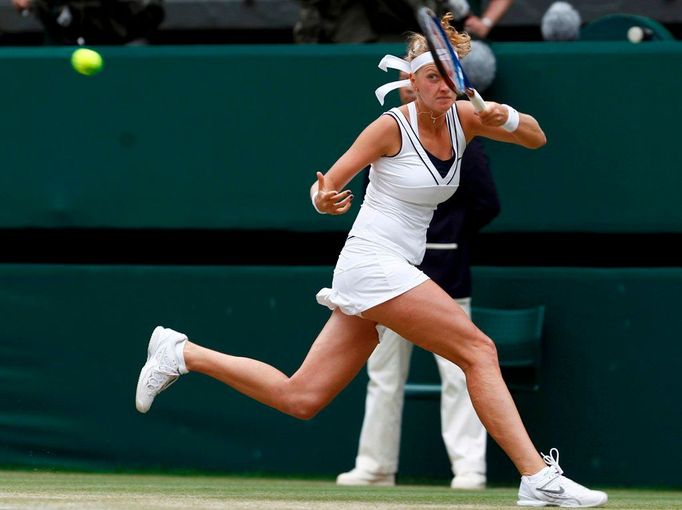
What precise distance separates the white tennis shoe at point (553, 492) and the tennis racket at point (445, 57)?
137 cm

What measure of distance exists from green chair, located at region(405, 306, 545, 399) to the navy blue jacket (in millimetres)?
442

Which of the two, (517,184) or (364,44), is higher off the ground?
(364,44)

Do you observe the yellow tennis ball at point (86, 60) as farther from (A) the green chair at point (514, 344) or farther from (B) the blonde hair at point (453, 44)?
(B) the blonde hair at point (453, 44)

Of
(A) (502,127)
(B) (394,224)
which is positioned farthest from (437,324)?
(A) (502,127)

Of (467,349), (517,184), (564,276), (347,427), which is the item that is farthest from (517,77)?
(467,349)

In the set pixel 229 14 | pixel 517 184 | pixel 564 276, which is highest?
pixel 229 14

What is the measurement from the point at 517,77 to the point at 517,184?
23.3 inches

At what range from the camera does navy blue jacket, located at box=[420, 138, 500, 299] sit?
23.3 ft

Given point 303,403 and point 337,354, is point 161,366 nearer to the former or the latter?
point 303,403

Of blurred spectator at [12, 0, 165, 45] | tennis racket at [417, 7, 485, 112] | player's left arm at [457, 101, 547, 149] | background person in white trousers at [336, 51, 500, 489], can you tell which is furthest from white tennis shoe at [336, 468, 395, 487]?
A: blurred spectator at [12, 0, 165, 45]

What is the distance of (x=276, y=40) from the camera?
953cm

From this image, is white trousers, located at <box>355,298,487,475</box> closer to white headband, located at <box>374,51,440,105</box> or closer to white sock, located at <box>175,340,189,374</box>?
white sock, located at <box>175,340,189,374</box>

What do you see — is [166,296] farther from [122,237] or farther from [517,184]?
[517,184]

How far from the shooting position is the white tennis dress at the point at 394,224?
17.6ft
